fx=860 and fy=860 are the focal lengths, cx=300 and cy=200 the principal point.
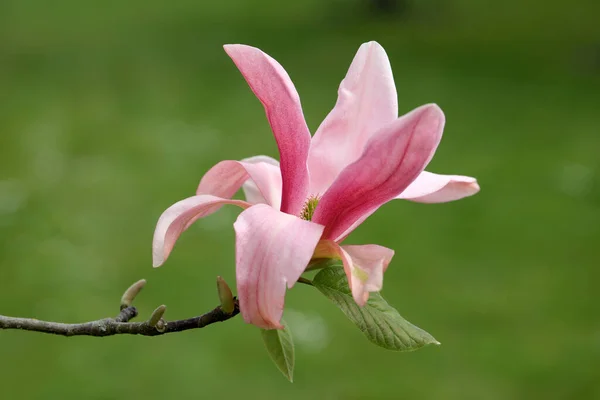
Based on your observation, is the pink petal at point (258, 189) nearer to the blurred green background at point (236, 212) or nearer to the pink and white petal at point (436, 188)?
the pink and white petal at point (436, 188)

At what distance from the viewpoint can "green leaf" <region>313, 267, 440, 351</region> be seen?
1.77 feet

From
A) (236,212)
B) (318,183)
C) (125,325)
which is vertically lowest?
(236,212)

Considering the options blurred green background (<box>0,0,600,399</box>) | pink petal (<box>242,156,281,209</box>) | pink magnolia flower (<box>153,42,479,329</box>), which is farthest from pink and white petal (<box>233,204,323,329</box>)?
blurred green background (<box>0,0,600,399</box>)

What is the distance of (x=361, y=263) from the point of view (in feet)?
1.66

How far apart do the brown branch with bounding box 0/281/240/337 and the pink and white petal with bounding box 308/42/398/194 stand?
108mm

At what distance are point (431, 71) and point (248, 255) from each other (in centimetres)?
466

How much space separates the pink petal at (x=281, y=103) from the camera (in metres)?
0.53

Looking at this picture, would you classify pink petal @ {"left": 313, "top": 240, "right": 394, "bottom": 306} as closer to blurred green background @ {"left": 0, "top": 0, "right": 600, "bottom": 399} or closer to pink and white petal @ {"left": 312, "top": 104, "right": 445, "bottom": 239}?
pink and white petal @ {"left": 312, "top": 104, "right": 445, "bottom": 239}

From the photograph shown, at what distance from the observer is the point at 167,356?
261 centimetres

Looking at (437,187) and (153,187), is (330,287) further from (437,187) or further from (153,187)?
(153,187)

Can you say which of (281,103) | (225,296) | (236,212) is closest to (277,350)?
(225,296)

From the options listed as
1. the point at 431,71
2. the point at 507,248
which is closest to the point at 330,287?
the point at 507,248

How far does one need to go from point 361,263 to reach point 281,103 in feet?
0.37

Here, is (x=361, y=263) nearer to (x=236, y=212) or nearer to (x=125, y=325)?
(x=125, y=325)
